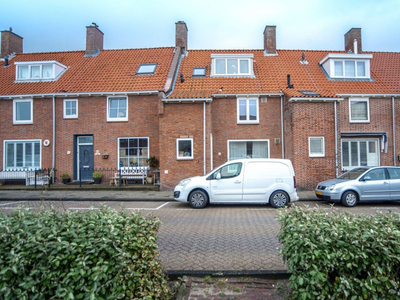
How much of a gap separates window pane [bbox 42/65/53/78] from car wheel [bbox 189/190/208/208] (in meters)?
15.0

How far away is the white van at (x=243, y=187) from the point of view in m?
10.8

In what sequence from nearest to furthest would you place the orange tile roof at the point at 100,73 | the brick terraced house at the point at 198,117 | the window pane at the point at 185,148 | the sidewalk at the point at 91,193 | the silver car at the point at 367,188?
the silver car at the point at 367,188, the sidewalk at the point at 91,193, the brick terraced house at the point at 198,117, the window pane at the point at 185,148, the orange tile roof at the point at 100,73

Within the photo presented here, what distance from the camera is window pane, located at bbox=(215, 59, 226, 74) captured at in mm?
19156

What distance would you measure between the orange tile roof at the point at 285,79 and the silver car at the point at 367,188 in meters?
5.59

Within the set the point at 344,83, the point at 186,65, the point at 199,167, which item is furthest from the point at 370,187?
the point at 186,65

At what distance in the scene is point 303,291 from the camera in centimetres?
273

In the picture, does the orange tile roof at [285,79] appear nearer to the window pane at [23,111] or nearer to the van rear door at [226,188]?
the van rear door at [226,188]

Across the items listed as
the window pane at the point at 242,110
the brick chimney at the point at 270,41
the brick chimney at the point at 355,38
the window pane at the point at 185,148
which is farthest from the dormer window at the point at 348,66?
the window pane at the point at 185,148

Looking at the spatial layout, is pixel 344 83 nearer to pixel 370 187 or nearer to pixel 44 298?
pixel 370 187

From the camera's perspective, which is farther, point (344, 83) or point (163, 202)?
point (344, 83)

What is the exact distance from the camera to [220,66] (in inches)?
758

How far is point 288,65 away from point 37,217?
66.9ft

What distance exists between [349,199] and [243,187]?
4.43 m

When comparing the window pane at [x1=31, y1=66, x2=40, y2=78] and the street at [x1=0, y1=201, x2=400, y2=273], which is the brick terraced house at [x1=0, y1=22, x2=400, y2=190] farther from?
the street at [x1=0, y1=201, x2=400, y2=273]
